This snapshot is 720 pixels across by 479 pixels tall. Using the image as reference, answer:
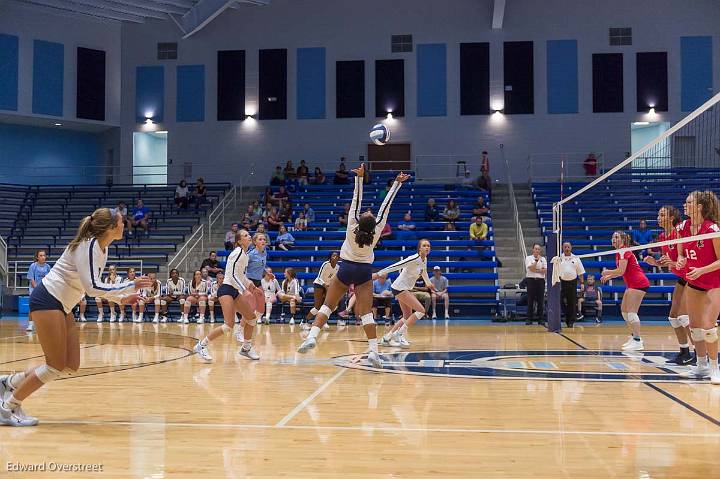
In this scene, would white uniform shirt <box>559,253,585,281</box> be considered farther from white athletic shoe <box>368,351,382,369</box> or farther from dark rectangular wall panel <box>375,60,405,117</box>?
dark rectangular wall panel <box>375,60,405,117</box>

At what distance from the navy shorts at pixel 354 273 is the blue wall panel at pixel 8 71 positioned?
24.1 metres

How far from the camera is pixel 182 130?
29.9 m

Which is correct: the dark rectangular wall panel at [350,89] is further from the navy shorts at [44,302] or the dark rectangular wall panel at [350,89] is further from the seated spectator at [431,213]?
the navy shorts at [44,302]

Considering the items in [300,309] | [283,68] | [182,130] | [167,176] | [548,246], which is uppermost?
[283,68]

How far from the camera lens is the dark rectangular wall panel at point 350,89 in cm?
2881

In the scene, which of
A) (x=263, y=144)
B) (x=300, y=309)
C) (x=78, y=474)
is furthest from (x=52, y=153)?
(x=78, y=474)

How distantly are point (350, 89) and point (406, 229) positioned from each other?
340 inches

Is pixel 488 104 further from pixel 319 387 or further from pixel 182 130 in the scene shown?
pixel 319 387

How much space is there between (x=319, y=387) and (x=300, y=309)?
1213cm

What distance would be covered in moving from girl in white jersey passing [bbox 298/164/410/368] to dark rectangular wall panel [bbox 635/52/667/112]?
2162cm

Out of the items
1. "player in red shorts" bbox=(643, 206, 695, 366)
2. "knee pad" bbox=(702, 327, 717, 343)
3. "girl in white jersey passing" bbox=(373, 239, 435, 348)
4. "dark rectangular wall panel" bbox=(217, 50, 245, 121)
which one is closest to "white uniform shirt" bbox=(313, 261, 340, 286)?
"girl in white jersey passing" bbox=(373, 239, 435, 348)

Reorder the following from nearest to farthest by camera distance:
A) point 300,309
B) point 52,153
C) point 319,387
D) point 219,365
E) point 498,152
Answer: point 319,387
point 219,365
point 300,309
point 498,152
point 52,153

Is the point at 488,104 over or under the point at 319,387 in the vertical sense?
over

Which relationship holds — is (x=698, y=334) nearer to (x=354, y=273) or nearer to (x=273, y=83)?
(x=354, y=273)
